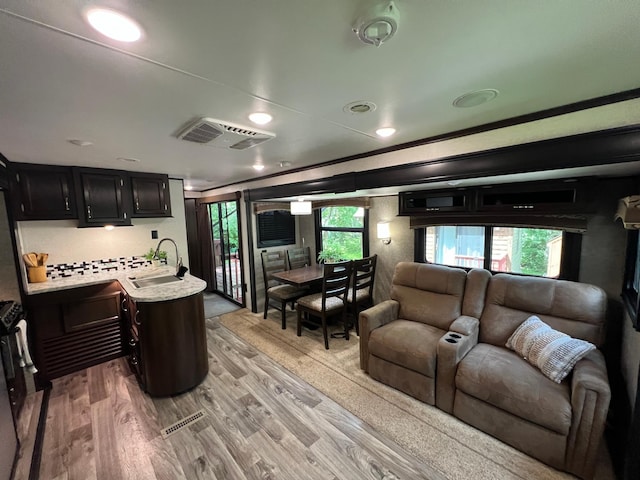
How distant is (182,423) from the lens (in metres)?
2.17

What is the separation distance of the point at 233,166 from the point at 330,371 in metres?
2.57

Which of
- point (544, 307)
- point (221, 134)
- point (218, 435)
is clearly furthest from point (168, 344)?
point (544, 307)

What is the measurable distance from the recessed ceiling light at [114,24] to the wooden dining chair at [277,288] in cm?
340

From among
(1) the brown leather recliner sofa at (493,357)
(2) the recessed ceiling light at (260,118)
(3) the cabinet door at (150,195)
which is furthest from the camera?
(3) the cabinet door at (150,195)

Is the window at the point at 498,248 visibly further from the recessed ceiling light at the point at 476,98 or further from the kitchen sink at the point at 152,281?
the kitchen sink at the point at 152,281

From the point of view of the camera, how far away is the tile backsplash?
3.11 metres

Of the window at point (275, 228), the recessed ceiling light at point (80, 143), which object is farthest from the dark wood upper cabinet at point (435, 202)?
the recessed ceiling light at point (80, 143)

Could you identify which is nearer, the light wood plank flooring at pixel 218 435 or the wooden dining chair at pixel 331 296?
the light wood plank flooring at pixel 218 435

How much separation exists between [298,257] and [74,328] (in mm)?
3094

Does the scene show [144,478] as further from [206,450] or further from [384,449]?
[384,449]

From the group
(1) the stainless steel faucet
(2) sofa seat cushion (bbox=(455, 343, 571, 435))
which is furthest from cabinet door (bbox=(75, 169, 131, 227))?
(2) sofa seat cushion (bbox=(455, 343, 571, 435))

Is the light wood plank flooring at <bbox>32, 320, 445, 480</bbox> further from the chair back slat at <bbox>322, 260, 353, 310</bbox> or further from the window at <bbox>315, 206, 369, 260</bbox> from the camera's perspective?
the window at <bbox>315, 206, 369, 260</bbox>

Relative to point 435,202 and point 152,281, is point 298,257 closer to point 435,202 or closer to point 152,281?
point 152,281

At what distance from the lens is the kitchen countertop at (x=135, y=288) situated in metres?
2.45
